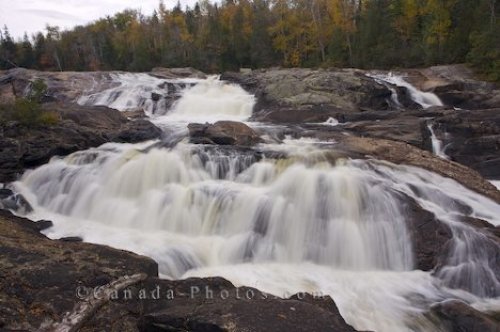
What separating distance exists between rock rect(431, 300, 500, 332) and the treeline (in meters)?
23.2

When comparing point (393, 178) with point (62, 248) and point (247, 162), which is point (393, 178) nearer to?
point (247, 162)

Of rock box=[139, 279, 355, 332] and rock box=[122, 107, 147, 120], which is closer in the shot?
rock box=[139, 279, 355, 332]

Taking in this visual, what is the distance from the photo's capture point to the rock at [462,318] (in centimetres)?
643

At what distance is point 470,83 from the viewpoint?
966 inches

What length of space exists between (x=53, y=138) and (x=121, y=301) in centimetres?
1057

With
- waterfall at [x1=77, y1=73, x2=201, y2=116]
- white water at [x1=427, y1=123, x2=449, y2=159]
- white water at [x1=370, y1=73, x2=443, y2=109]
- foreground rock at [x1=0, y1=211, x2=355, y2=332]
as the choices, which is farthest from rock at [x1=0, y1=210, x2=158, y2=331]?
white water at [x1=370, y1=73, x2=443, y2=109]

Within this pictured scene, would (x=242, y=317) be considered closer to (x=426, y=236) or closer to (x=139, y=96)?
(x=426, y=236)

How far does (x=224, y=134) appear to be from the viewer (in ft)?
47.0

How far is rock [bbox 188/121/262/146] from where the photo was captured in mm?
14172

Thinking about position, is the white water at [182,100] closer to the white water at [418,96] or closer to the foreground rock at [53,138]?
the foreground rock at [53,138]

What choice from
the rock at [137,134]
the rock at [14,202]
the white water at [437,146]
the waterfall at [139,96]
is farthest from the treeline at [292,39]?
the rock at [14,202]

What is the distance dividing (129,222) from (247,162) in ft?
11.5

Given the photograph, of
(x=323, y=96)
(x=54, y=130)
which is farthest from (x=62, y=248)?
(x=323, y=96)

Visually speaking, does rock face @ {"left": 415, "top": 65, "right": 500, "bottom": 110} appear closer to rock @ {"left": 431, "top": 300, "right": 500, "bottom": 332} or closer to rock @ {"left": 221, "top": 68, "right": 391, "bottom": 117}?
rock @ {"left": 221, "top": 68, "right": 391, "bottom": 117}
